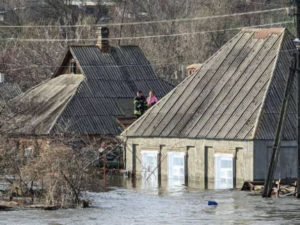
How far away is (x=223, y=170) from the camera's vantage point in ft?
171

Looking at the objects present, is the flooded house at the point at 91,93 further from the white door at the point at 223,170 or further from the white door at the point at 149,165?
the white door at the point at 223,170

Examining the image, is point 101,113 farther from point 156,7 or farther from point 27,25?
point 156,7

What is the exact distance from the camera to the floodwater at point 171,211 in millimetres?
38281

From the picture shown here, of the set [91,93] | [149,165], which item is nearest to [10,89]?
[91,93]

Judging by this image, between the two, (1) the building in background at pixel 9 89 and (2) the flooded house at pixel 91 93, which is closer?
(2) the flooded house at pixel 91 93

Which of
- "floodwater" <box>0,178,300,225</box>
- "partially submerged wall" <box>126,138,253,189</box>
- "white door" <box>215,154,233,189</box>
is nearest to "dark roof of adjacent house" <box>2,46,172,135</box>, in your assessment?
"partially submerged wall" <box>126,138,253,189</box>

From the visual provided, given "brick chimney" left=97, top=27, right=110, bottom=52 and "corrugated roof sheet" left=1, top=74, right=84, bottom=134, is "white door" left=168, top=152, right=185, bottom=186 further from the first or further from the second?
"brick chimney" left=97, top=27, right=110, bottom=52

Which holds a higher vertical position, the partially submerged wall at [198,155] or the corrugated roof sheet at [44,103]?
the corrugated roof sheet at [44,103]

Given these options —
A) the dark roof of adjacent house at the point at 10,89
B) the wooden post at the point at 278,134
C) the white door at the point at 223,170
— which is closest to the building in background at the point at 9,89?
the dark roof of adjacent house at the point at 10,89

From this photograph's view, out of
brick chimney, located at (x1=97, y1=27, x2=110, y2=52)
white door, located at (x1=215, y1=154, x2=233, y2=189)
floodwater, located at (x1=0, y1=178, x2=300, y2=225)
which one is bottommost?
floodwater, located at (x1=0, y1=178, x2=300, y2=225)

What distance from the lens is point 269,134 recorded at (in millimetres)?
50688

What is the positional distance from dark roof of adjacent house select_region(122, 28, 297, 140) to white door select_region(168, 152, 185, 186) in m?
0.81

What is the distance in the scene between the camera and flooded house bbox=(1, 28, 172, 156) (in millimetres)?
62469

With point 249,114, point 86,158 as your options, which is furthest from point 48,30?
point 86,158
